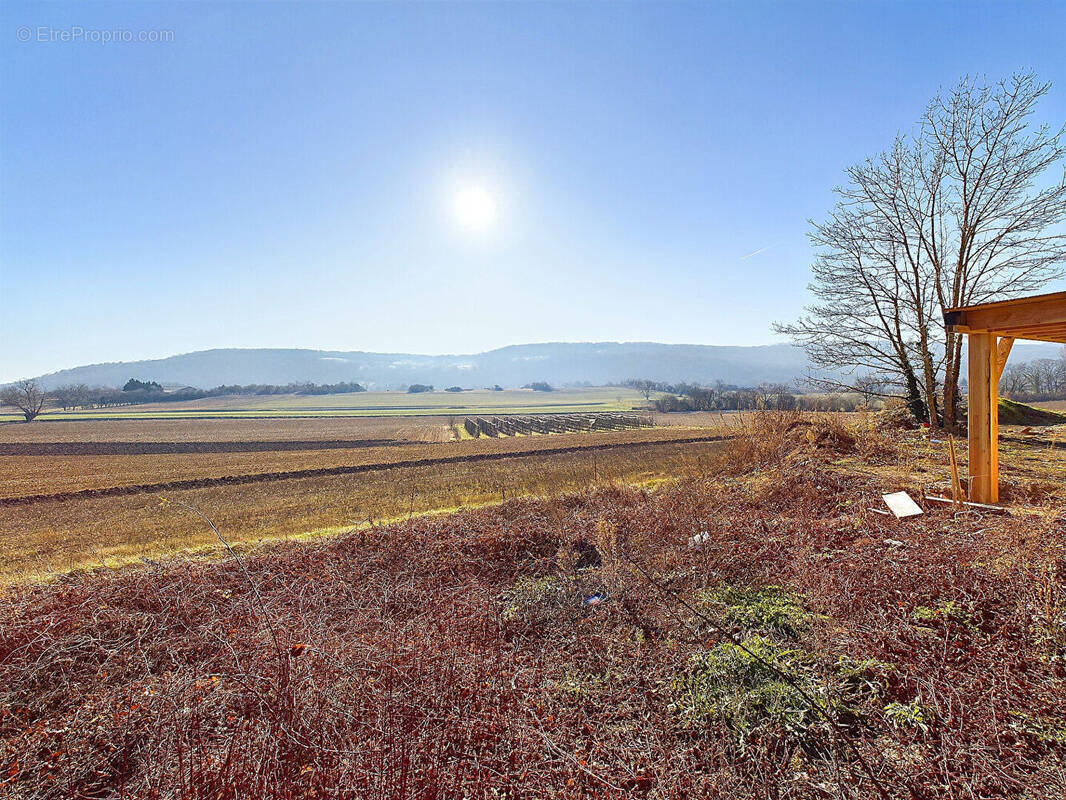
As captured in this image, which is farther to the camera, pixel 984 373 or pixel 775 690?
pixel 984 373

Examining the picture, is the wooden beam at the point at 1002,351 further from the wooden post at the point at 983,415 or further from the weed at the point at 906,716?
the weed at the point at 906,716

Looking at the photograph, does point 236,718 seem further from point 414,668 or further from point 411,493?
point 411,493

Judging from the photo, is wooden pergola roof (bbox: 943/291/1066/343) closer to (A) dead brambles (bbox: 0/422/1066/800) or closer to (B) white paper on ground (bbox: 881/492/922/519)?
(B) white paper on ground (bbox: 881/492/922/519)

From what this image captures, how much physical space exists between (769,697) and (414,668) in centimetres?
266

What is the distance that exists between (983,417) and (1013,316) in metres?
1.45

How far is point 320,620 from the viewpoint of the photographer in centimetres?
495

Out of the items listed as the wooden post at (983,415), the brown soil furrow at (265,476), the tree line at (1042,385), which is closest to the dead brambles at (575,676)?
the wooden post at (983,415)

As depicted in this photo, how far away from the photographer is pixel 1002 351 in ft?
23.9

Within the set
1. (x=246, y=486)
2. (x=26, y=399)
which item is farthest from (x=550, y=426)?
(x=26, y=399)

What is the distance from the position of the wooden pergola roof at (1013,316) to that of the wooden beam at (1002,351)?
0.32 feet

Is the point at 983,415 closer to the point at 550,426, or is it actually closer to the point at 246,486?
the point at 246,486

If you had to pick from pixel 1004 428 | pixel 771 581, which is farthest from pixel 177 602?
pixel 1004 428

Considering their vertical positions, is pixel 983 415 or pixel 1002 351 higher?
pixel 1002 351

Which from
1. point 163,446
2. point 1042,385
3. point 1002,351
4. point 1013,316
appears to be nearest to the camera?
point 1013,316
